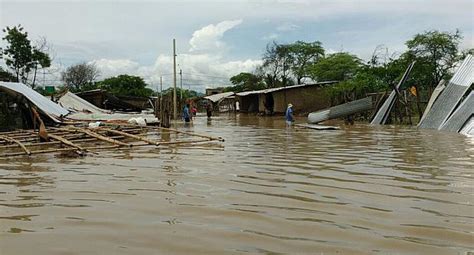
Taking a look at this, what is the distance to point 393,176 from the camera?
18.4 feet

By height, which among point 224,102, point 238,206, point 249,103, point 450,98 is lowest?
point 238,206

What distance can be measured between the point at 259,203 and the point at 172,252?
1.47 meters

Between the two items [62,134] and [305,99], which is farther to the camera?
[305,99]

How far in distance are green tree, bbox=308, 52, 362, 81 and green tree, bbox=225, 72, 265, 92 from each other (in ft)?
46.2

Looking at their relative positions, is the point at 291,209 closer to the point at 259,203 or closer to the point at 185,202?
the point at 259,203

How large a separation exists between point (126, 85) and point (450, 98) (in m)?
42.9

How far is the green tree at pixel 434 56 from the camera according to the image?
25781 mm

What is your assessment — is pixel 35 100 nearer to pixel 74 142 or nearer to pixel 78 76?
pixel 74 142

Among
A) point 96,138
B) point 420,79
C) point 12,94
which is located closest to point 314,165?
point 96,138

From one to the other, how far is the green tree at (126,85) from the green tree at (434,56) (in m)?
32.1

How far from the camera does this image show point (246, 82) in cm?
5672

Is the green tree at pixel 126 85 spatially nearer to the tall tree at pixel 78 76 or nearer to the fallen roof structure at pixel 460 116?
the tall tree at pixel 78 76

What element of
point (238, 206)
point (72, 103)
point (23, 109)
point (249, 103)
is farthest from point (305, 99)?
point (238, 206)

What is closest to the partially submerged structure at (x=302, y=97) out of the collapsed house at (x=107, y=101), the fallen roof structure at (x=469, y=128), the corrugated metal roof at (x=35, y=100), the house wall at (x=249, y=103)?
the house wall at (x=249, y=103)
